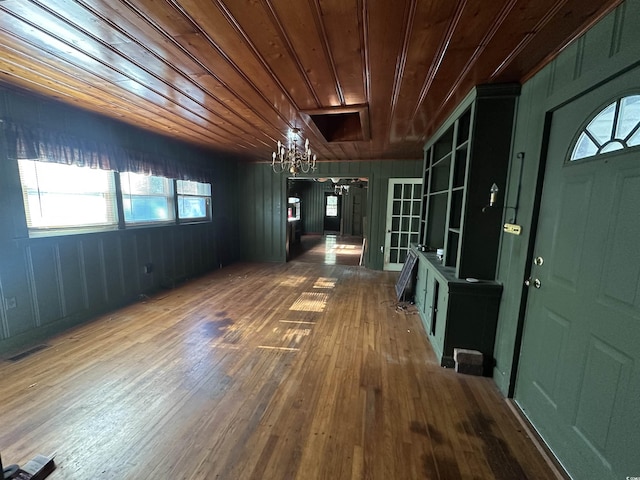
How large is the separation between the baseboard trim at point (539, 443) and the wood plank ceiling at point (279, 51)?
7.73 ft

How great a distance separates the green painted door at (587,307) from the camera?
3.68 feet

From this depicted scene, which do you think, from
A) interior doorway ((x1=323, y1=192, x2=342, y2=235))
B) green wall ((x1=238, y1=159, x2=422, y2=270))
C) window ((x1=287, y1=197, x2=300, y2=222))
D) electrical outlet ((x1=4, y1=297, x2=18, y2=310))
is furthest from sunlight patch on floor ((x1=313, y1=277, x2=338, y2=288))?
interior doorway ((x1=323, y1=192, x2=342, y2=235))

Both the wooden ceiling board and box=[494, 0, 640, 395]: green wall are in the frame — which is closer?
box=[494, 0, 640, 395]: green wall

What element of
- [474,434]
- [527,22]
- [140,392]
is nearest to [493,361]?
[474,434]

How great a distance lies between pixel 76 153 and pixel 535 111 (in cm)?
443

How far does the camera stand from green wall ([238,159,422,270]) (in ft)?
19.4

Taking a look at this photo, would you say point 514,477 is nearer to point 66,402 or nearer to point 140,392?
point 140,392

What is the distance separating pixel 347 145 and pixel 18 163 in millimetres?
3983

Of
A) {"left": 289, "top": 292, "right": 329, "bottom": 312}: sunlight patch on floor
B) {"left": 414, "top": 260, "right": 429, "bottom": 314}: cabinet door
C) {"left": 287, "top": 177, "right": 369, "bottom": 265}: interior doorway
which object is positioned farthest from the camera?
{"left": 287, "top": 177, "right": 369, "bottom": 265}: interior doorway

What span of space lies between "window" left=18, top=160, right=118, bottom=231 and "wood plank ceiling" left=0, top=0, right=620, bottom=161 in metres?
A: 0.81

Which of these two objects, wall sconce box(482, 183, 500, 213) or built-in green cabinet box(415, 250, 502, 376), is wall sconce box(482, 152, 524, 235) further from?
built-in green cabinet box(415, 250, 502, 376)

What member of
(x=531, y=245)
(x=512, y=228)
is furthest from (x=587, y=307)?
(x=512, y=228)

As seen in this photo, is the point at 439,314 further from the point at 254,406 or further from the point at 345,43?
the point at 345,43

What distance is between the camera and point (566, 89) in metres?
1.52
